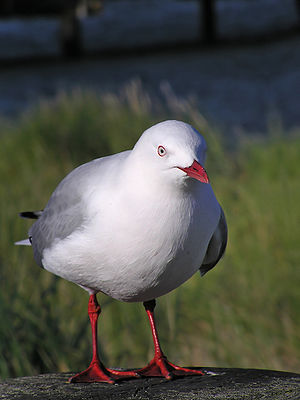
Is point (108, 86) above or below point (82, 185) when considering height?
above

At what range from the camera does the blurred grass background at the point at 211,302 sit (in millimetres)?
2916

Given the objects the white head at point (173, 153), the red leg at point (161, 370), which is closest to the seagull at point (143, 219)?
the white head at point (173, 153)

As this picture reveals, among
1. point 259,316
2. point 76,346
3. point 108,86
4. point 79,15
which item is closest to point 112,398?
point 76,346

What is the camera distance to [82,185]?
2.09 meters

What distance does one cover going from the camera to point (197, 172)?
1704 millimetres

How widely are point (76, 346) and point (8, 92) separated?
28.3 ft

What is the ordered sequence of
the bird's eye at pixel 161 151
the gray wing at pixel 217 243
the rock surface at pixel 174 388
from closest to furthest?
the bird's eye at pixel 161 151 < the rock surface at pixel 174 388 < the gray wing at pixel 217 243

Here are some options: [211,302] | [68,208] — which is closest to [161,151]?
[68,208]

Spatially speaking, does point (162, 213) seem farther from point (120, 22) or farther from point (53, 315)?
point (120, 22)

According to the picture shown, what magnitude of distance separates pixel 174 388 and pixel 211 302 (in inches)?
57.5

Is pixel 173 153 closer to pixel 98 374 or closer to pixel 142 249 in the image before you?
pixel 142 249

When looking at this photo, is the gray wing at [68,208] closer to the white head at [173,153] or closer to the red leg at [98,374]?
the white head at [173,153]

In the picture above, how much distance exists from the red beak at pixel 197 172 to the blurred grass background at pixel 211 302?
1304mm

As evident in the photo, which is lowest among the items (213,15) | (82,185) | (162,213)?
(162,213)
